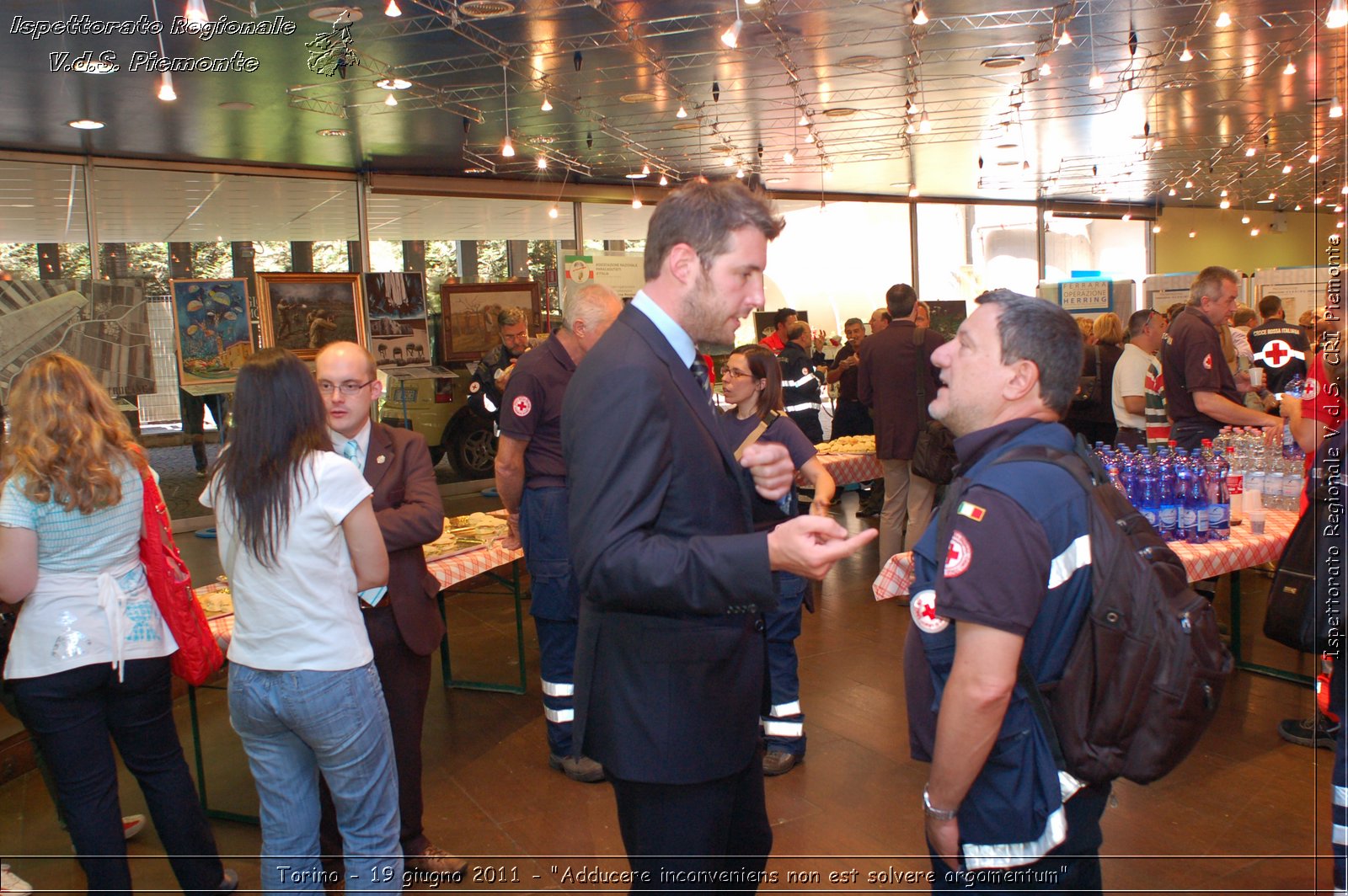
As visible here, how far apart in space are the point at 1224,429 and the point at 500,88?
235 inches

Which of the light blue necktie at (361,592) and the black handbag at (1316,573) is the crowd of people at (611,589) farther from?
the black handbag at (1316,573)

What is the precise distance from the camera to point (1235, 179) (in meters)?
15.9

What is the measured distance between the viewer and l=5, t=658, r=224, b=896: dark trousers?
2506 millimetres

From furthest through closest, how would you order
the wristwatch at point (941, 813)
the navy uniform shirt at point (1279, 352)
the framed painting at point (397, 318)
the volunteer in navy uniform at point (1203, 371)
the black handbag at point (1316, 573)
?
the framed painting at point (397, 318)
the navy uniform shirt at point (1279, 352)
the volunteer in navy uniform at point (1203, 371)
the black handbag at point (1316, 573)
the wristwatch at point (941, 813)

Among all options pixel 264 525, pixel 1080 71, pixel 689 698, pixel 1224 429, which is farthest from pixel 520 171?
pixel 689 698

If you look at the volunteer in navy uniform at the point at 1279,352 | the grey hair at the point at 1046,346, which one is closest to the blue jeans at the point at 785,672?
the grey hair at the point at 1046,346

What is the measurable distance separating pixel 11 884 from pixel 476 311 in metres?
8.54

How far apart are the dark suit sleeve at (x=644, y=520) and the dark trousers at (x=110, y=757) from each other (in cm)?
171

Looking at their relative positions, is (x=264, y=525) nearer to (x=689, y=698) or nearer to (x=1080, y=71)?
(x=689, y=698)

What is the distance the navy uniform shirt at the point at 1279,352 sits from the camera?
7504 mm

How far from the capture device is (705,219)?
1.67 meters

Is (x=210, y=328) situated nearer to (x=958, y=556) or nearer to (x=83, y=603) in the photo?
(x=83, y=603)

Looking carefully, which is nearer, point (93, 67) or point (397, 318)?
point (93, 67)

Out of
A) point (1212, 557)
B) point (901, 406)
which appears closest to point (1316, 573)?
point (1212, 557)
